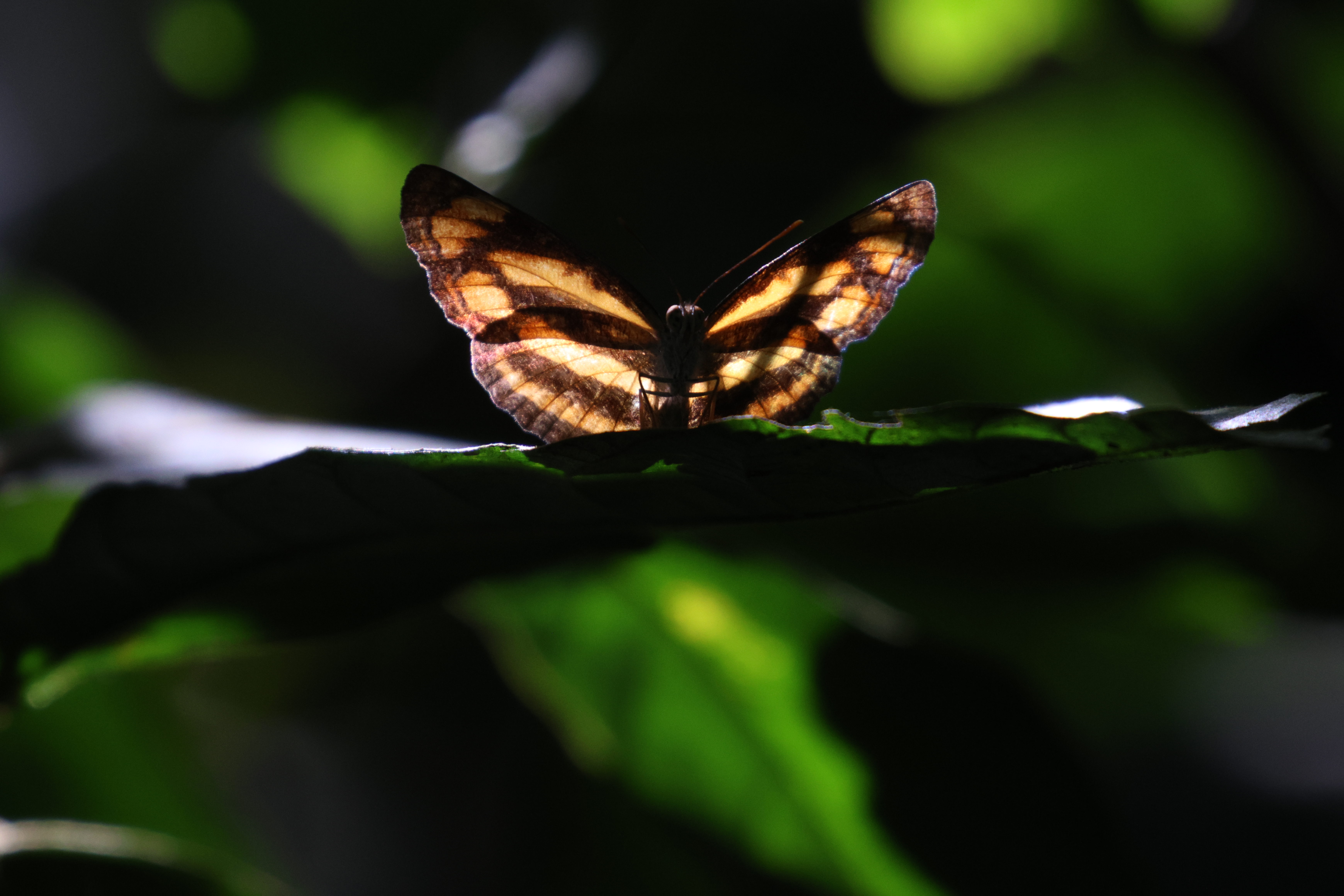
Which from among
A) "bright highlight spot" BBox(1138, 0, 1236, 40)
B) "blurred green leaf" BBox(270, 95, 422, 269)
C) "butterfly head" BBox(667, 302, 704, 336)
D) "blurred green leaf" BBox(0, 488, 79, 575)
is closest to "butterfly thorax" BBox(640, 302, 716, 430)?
"butterfly head" BBox(667, 302, 704, 336)

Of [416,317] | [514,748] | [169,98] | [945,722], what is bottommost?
[945,722]

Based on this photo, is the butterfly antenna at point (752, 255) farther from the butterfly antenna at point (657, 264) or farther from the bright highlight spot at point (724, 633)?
the bright highlight spot at point (724, 633)

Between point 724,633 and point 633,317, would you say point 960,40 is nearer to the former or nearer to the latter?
point 633,317

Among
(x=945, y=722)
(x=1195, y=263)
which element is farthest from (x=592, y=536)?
(x=1195, y=263)

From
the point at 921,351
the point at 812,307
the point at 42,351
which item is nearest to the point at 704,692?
the point at 812,307

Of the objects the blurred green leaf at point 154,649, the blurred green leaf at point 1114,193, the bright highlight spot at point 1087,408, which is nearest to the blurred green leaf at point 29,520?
the blurred green leaf at point 154,649

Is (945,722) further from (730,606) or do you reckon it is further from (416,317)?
(416,317)

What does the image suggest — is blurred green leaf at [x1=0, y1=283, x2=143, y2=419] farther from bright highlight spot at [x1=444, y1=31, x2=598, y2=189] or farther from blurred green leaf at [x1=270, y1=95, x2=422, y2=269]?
bright highlight spot at [x1=444, y1=31, x2=598, y2=189]
